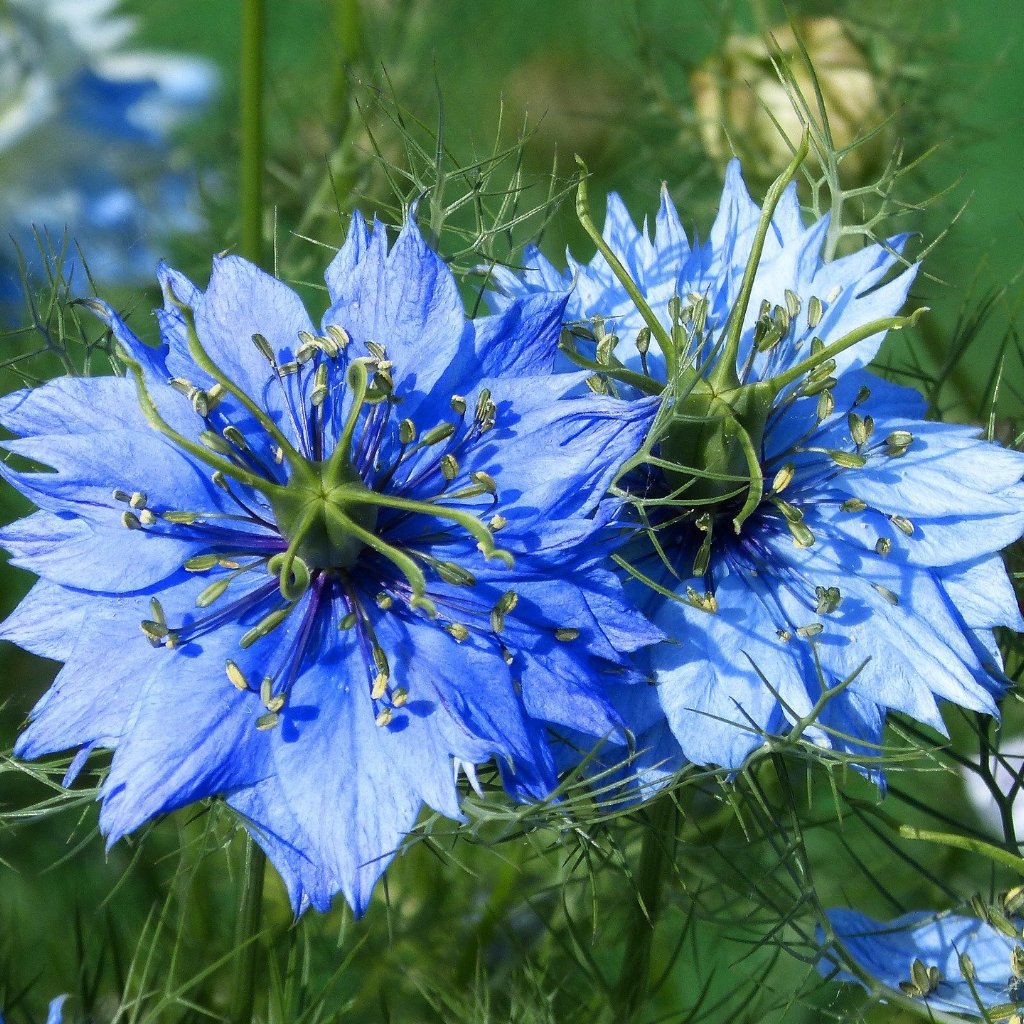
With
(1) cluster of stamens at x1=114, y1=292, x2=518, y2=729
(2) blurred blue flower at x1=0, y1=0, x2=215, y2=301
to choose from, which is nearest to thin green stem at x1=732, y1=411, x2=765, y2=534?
(1) cluster of stamens at x1=114, y1=292, x2=518, y2=729

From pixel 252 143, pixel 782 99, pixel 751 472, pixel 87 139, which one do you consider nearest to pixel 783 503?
pixel 751 472

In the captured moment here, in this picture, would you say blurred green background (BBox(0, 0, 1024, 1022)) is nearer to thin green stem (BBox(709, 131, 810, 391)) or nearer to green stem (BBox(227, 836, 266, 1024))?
green stem (BBox(227, 836, 266, 1024))

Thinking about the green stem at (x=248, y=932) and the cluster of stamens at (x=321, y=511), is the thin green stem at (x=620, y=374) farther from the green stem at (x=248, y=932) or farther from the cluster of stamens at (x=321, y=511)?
the green stem at (x=248, y=932)

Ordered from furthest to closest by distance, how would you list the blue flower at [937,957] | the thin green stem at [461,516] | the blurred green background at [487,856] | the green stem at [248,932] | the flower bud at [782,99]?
the flower bud at [782,99]
the blurred green background at [487,856]
the blue flower at [937,957]
the green stem at [248,932]
the thin green stem at [461,516]

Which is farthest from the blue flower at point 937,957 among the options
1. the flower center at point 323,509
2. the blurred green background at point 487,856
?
the flower center at point 323,509

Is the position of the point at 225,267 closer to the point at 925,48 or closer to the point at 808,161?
the point at 808,161

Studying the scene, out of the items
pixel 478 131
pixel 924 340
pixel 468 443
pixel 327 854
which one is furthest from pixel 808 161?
pixel 478 131
